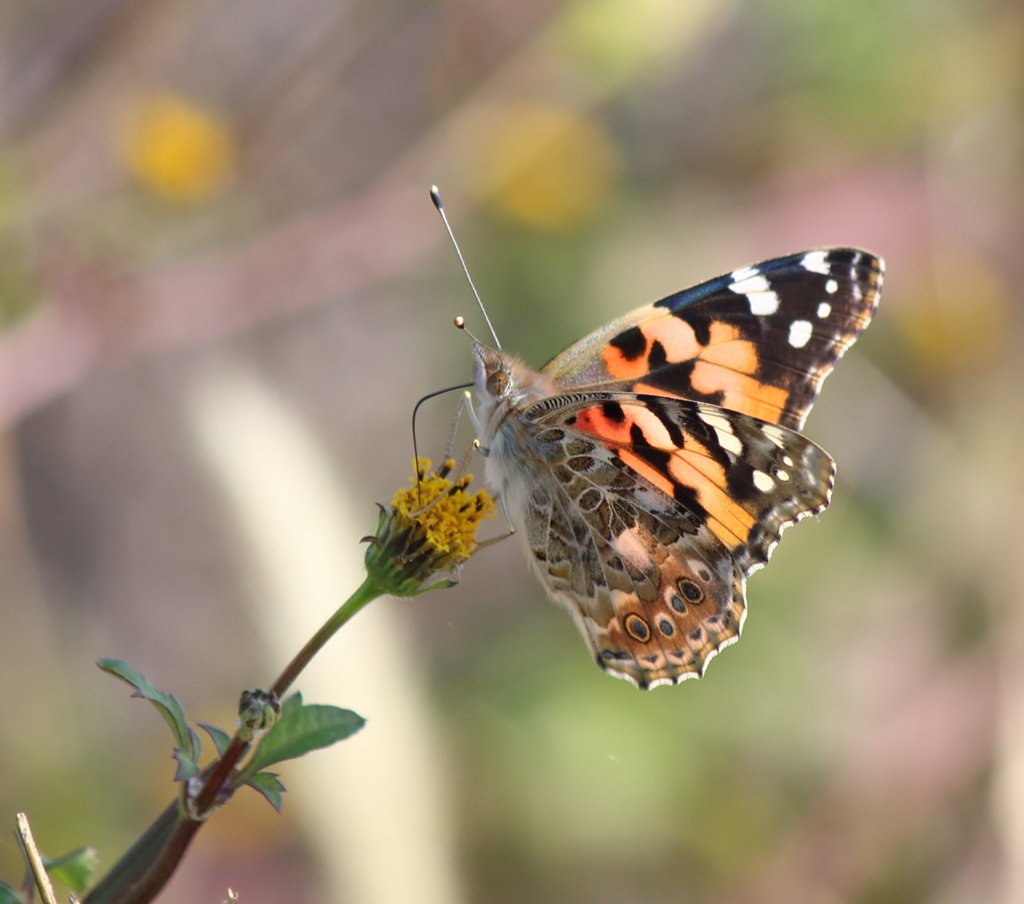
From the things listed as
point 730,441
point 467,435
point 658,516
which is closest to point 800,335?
point 730,441

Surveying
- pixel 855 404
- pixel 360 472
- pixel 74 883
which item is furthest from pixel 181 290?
pixel 855 404

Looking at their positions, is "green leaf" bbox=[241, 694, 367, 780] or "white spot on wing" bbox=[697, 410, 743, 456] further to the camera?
"white spot on wing" bbox=[697, 410, 743, 456]

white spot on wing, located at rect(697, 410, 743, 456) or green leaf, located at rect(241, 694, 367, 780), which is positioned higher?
white spot on wing, located at rect(697, 410, 743, 456)

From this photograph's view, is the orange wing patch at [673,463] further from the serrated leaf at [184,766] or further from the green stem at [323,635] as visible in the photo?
the serrated leaf at [184,766]

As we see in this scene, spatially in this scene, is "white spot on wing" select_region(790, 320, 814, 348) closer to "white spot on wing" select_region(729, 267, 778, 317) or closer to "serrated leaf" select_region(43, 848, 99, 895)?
"white spot on wing" select_region(729, 267, 778, 317)

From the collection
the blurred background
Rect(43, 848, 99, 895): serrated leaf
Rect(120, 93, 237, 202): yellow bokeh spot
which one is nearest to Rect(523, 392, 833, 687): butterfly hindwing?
the blurred background

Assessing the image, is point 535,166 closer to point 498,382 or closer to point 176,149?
point 176,149

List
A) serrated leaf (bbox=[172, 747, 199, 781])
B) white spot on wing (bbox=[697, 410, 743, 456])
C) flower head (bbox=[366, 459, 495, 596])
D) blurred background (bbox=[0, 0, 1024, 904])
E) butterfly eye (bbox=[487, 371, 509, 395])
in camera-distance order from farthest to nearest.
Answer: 1. blurred background (bbox=[0, 0, 1024, 904])
2. butterfly eye (bbox=[487, 371, 509, 395])
3. white spot on wing (bbox=[697, 410, 743, 456])
4. flower head (bbox=[366, 459, 495, 596])
5. serrated leaf (bbox=[172, 747, 199, 781])

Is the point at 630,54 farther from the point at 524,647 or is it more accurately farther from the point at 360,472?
the point at 524,647

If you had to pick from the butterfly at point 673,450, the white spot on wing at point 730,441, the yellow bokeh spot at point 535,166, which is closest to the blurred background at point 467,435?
the yellow bokeh spot at point 535,166
